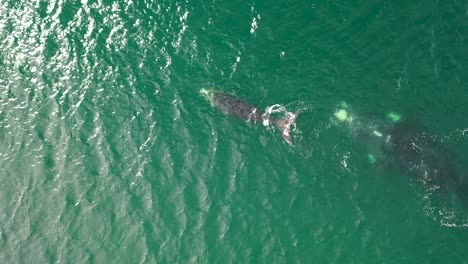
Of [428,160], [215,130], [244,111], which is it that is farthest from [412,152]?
[215,130]

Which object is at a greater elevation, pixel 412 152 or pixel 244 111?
pixel 412 152

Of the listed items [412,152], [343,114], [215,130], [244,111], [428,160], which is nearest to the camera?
[428,160]

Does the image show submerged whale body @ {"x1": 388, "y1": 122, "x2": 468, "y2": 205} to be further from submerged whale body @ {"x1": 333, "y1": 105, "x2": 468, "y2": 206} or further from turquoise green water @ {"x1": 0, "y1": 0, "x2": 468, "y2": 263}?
turquoise green water @ {"x1": 0, "y1": 0, "x2": 468, "y2": 263}

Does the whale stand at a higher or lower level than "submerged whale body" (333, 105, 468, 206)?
lower

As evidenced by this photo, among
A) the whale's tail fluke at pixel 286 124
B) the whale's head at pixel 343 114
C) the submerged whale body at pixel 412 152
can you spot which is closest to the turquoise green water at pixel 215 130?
the whale's tail fluke at pixel 286 124

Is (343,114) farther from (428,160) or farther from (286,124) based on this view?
(428,160)

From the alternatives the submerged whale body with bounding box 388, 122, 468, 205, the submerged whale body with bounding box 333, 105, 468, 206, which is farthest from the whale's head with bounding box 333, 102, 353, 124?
the submerged whale body with bounding box 388, 122, 468, 205
